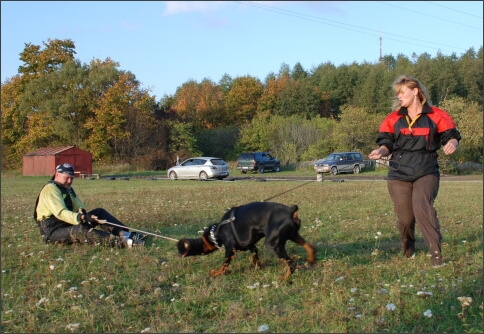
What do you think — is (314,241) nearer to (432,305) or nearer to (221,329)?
(432,305)

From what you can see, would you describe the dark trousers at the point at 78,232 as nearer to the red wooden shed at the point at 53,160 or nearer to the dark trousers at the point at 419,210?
the dark trousers at the point at 419,210

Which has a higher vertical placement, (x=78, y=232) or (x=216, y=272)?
(x=78, y=232)

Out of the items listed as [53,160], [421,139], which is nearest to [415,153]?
[421,139]

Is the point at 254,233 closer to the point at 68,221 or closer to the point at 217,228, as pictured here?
the point at 217,228

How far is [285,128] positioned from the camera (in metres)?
39.4

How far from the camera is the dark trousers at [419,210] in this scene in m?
6.20

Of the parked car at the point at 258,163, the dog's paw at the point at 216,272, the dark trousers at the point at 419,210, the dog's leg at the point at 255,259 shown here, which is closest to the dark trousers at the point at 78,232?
the dog's paw at the point at 216,272

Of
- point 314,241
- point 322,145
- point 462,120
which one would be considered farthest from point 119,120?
point 314,241

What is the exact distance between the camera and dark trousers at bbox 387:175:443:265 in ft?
20.3

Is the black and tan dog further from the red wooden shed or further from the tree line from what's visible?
the red wooden shed

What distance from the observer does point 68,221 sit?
7777 millimetres

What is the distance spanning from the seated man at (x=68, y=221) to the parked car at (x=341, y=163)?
25.0 metres

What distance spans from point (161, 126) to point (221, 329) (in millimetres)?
51567

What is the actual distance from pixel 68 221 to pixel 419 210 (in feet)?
15.8
